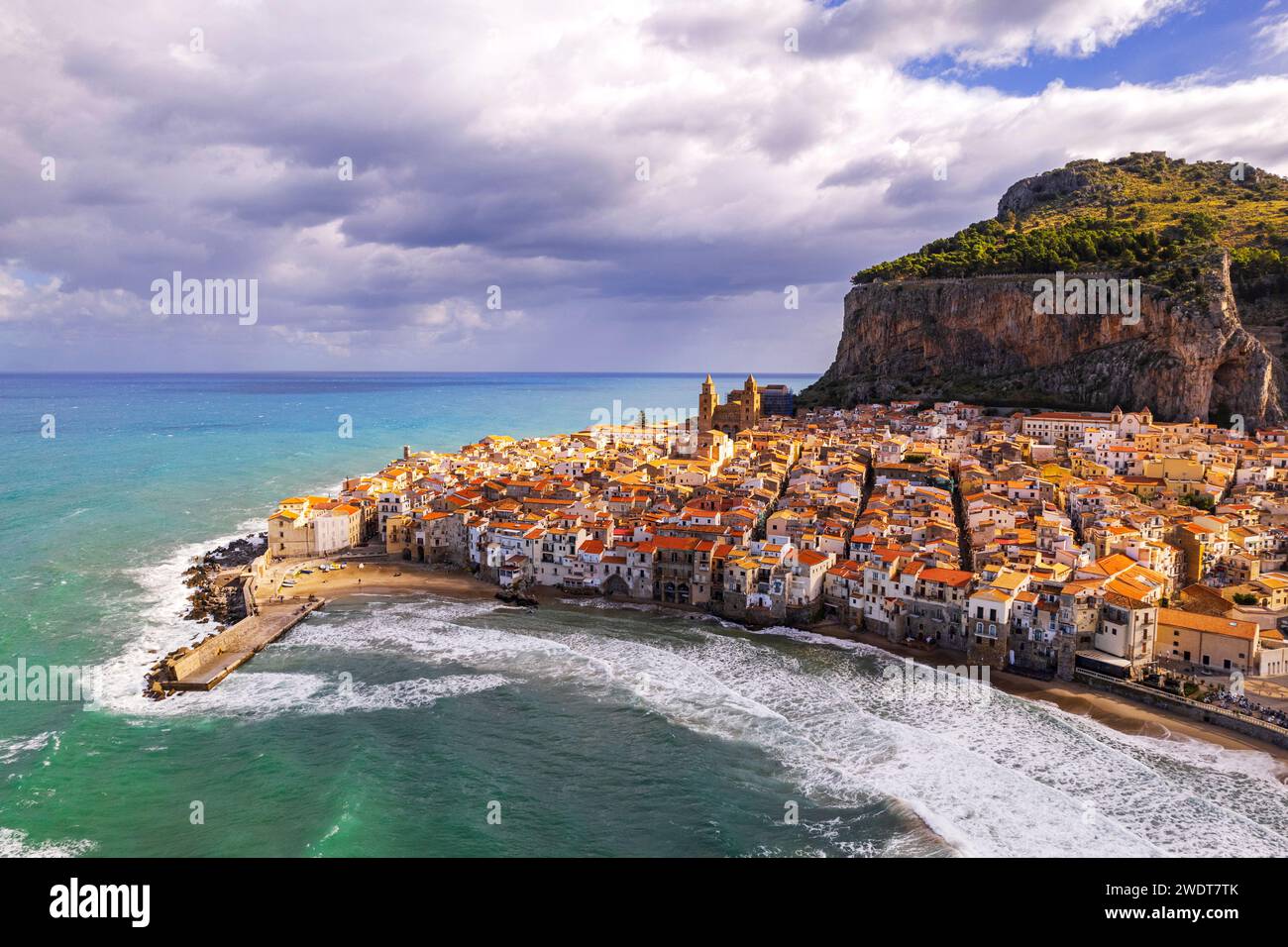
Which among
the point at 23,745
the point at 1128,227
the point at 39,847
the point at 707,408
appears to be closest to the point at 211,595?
the point at 23,745

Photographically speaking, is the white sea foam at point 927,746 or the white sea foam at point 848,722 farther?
the white sea foam at point 848,722

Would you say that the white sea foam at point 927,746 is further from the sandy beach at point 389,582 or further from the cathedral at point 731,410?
the cathedral at point 731,410

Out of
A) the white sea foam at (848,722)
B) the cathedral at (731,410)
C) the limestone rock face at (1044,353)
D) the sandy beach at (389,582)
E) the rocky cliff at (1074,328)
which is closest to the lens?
the white sea foam at (848,722)

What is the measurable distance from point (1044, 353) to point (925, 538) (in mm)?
58912

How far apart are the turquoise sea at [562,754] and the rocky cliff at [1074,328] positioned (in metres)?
64.4

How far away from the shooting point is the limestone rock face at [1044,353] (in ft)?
253

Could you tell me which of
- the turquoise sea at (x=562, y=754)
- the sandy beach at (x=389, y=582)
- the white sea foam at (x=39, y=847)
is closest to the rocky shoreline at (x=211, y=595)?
the turquoise sea at (x=562, y=754)

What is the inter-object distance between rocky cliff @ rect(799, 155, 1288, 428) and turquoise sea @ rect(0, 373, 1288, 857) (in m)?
64.4

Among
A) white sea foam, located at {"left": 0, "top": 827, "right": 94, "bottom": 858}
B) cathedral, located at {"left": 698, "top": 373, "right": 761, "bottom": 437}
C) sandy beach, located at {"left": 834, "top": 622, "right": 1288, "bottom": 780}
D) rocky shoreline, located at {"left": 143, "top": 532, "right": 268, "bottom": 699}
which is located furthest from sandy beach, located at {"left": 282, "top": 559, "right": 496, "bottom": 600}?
cathedral, located at {"left": 698, "top": 373, "right": 761, "bottom": 437}

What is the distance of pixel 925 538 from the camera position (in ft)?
142

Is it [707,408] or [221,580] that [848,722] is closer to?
[221,580]

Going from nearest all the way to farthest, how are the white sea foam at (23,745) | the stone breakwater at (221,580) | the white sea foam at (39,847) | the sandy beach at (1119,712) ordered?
the white sea foam at (39,847)
the white sea foam at (23,745)
the sandy beach at (1119,712)
the stone breakwater at (221,580)

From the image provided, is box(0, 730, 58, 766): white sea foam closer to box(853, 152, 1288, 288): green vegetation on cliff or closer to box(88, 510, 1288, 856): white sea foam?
box(88, 510, 1288, 856): white sea foam

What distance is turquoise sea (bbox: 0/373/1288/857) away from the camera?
21422mm
